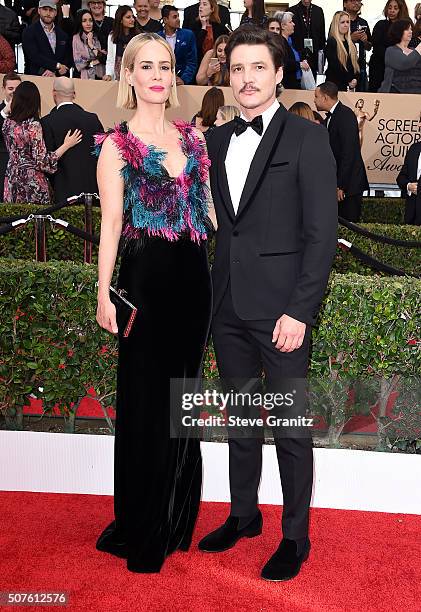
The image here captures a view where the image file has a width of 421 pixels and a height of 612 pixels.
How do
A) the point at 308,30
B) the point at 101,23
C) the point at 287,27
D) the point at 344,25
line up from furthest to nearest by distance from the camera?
the point at 308,30 → the point at 101,23 → the point at 287,27 → the point at 344,25

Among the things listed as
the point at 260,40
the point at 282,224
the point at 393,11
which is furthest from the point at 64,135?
the point at 393,11

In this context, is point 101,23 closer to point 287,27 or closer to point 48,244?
point 287,27

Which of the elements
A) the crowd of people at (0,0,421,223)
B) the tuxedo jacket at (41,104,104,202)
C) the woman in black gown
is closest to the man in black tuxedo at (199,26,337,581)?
the woman in black gown

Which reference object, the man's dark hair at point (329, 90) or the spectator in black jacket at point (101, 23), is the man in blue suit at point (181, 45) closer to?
the spectator in black jacket at point (101, 23)

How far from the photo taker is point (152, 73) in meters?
3.35

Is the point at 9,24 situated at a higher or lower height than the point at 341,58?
higher

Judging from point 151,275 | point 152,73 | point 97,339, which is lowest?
point 97,339

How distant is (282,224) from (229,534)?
1.49m

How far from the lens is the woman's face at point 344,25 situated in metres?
10.7

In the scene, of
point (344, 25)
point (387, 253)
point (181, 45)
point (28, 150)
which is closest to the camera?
point (387, 253)

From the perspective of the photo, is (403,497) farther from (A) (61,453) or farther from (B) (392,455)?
(A) (61,453)

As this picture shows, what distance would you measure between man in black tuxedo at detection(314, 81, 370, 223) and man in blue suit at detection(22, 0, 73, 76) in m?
4.12

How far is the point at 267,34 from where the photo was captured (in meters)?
3.33

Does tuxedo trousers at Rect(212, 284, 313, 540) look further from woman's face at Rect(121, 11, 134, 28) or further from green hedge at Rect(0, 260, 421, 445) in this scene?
woman's face at Rect(121, 11, 134, 28)
